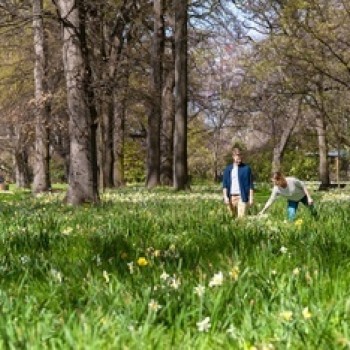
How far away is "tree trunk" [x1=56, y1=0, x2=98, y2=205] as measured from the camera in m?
15.0

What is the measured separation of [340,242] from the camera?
521cm

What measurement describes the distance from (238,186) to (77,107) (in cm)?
491

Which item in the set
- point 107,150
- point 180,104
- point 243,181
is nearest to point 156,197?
point 243,181

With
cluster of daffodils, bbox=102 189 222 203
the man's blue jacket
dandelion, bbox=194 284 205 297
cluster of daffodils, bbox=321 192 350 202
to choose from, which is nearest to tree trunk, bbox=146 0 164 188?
cluster of daffodils, bbox=102 189 222 203

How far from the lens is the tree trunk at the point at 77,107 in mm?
15023

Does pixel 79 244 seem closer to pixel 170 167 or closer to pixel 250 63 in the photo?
pixel 250 63

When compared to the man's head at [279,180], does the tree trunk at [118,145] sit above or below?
above

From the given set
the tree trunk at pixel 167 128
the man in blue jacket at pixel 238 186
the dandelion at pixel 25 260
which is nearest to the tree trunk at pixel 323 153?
the tree trunk at pixel 167 128

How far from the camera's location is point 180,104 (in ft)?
83.7

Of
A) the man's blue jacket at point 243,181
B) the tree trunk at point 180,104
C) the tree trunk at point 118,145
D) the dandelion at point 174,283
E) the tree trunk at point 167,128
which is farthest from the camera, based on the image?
the tree trunk at point 118,145

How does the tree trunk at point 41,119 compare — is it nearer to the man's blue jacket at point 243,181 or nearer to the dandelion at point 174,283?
the man's blue jacket at point 243,181

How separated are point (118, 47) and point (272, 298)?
27216 millimetres

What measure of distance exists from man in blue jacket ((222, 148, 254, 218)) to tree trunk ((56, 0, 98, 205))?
3.86m

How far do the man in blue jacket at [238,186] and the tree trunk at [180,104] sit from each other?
454 inches
